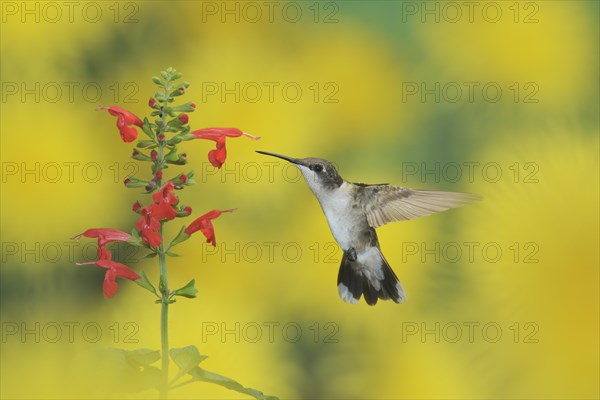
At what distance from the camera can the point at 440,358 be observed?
56.1 inches

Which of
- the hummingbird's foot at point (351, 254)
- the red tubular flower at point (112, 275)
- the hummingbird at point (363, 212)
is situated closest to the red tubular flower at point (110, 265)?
the red tubular flower at point (112, 275)

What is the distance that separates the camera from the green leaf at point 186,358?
57 centimetres

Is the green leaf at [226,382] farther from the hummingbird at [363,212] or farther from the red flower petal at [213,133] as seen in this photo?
the hummingbird at [363,212]

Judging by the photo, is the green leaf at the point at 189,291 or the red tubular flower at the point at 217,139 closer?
the green leaf at the point at 189,291

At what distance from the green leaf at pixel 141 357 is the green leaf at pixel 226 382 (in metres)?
0.02

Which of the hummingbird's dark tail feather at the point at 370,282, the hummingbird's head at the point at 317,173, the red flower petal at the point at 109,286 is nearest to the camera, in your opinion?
the red flower petal at the point at 109,286

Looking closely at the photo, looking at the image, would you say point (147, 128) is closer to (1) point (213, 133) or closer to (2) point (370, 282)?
(1) point (213, 133)

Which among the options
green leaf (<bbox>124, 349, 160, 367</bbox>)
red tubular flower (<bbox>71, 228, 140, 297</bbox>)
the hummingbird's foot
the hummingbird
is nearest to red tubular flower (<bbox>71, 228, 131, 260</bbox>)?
red tubular flower (<bbox>71, 228, 140, 297</bbox>)

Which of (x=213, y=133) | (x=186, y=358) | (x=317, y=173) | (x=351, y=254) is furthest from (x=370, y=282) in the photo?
(x=186, y=358)

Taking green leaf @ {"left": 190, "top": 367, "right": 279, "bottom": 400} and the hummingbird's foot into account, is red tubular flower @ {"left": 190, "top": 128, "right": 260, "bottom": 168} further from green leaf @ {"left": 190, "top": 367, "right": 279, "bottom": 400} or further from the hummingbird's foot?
the hummingbird's foot

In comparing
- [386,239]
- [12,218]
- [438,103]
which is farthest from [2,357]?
[438,103]

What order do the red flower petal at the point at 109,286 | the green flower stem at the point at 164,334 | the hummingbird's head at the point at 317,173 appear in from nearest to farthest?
the green flower stem at the point at 164,334, the red flower petal at the point at 109,286, the hummingbird's head at the point at 317,173

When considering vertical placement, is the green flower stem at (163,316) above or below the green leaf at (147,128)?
below

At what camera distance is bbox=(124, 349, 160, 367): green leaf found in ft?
1.82
